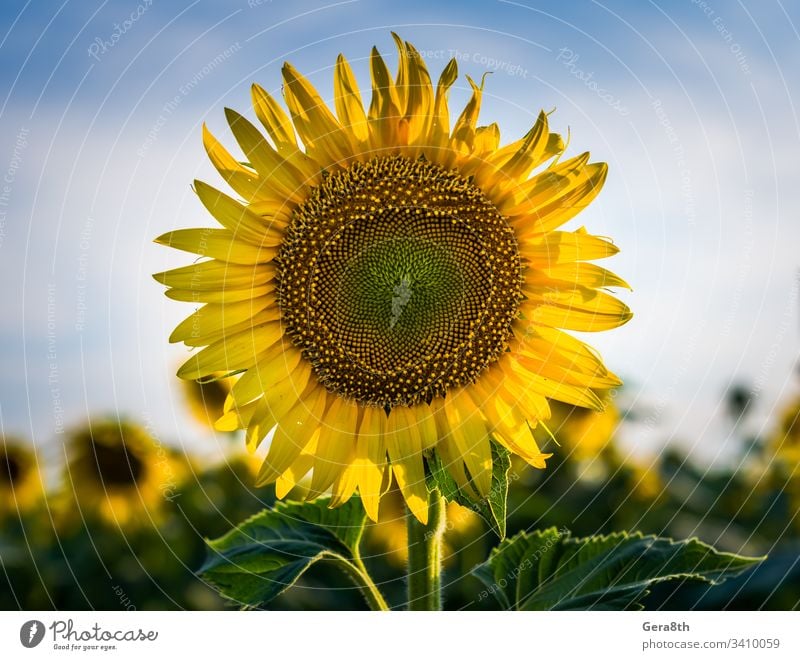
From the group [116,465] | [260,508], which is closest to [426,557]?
[260,508]

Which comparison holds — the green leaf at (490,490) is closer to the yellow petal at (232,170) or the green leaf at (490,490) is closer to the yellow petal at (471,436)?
the yellow petal at (471,436)

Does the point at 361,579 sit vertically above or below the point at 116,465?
above

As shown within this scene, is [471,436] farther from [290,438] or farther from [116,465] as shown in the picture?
[116,465]

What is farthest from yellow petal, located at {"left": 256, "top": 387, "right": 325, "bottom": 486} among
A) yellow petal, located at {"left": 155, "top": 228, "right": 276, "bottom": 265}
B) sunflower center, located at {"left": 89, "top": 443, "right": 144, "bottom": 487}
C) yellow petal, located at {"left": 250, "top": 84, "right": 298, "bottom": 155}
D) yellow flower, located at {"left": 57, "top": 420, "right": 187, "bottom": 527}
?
sunflower center, located at {"left": 89, "top": 443, "right": 144, "bottom": 487}

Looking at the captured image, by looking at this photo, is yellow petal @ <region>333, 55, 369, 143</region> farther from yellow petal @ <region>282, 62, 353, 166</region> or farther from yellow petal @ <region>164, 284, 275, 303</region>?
yellow petal @ <region>164, 284, 275, 303</region>
